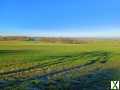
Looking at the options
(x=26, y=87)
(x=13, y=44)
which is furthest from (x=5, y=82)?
(x=13, y=44)

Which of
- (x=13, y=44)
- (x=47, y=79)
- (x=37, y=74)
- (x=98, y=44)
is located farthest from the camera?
(x=98, y=44)

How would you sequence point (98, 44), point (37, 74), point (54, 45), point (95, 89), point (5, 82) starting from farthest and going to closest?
1. point (98, 44)
2. point (54, 45)
3. point (37, 74)
4. point (5, 82)
5. point (95, 89)

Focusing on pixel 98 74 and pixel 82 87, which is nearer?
pixel 82 87

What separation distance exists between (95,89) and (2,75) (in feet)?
21.6

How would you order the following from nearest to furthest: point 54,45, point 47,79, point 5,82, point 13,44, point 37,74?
1. point 5,82
2. point 47,79
3. point 37,74
4. point 13,44
5. point 54,45

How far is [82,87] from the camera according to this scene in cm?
1986

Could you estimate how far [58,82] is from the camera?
21.2 m

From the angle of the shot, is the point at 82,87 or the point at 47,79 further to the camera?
the point at 47,79

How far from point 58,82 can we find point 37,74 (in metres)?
3.36

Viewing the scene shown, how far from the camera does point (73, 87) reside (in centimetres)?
1973

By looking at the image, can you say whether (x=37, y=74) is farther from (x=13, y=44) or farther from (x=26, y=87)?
(x=13, y=44)

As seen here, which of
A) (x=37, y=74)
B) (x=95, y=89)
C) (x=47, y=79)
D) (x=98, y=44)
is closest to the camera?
(x=95, y=89)

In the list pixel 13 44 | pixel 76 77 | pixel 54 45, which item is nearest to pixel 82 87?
pixel 76 77

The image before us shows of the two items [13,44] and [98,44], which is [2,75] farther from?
[98,44]
